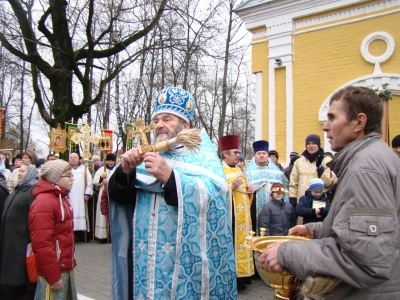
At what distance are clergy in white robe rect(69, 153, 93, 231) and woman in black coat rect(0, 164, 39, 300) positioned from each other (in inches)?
209

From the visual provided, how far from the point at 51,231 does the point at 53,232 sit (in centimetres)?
7

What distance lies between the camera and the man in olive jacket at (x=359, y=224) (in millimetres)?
1484

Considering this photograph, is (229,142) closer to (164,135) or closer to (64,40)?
(164,135)

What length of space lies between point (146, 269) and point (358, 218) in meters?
1.54

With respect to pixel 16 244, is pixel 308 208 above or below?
above

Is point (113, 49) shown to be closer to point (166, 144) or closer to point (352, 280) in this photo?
point (166, 144)

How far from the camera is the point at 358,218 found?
4.91 feet

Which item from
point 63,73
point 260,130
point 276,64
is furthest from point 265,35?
point 63,73

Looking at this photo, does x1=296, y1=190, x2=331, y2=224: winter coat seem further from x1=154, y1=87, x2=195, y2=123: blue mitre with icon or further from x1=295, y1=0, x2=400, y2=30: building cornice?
x1=295, y1=0, x2=400, y2=30: building cornice

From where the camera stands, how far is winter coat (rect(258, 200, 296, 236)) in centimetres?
584

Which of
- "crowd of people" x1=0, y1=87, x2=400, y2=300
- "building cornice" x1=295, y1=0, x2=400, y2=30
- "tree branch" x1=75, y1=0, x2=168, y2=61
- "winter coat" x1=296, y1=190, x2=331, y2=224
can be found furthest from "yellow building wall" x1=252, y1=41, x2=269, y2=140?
"crowd of people" x1=0, y1=87, x2=400, y2=300

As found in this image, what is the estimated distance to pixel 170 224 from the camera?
Answer: 2.63 metres

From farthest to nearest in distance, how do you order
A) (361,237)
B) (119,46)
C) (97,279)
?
(119,46) < (97,279) < (361,237)

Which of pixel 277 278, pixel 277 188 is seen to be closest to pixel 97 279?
pixel 277 188
